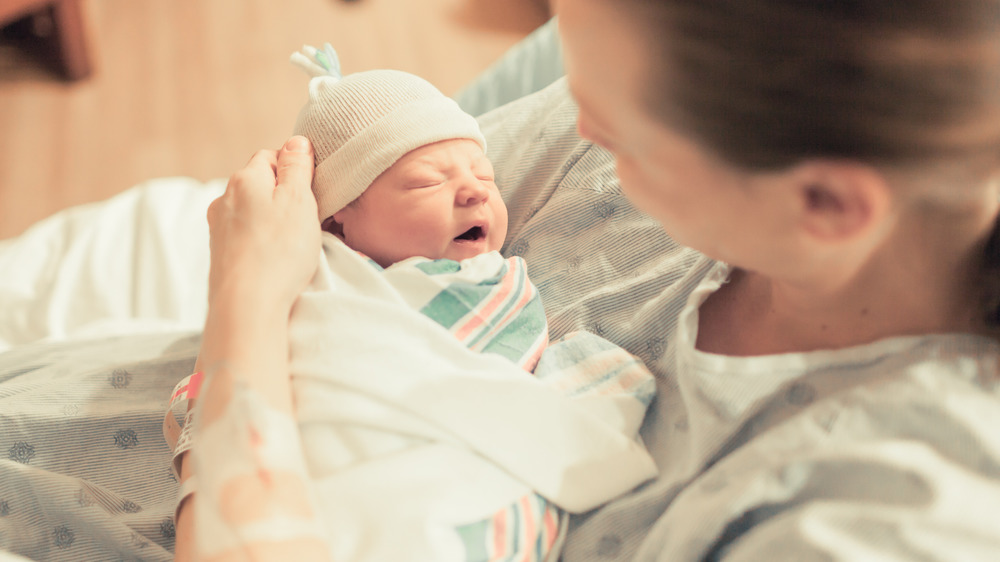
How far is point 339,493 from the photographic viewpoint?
679 millimetres

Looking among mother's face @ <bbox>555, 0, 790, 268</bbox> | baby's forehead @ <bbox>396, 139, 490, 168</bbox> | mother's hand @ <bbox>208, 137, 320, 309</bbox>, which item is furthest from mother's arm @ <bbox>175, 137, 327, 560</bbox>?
mother's face @ <bbox>555, 0, 790, 268</bbox>

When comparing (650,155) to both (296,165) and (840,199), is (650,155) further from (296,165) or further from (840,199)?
(296,165)

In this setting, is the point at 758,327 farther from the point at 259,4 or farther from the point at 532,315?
the point at 259,4

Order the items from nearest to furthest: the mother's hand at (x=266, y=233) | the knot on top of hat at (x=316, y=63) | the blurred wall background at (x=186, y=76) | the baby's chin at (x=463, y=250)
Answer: the mother's hand at (x=266, y=233), the baby's chin at (x=463, y=250), the knot on top of hat at (x=316, y=63), the blurred wall background at (x=186, y=76)

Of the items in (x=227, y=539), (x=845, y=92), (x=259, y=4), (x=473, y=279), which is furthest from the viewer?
(x=259, y=4)

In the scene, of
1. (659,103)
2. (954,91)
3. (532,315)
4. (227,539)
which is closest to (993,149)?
(954,91)

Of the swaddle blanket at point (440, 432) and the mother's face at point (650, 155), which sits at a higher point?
the mother's face at point (650, 155)

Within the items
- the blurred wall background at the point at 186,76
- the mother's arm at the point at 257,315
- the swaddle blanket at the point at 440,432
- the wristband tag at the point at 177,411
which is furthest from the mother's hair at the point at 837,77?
the blurred wall background at the point at 186,76

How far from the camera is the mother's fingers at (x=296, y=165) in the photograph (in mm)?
909

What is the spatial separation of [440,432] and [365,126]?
446 millimetres

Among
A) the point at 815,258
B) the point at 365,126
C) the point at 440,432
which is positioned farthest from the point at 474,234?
the point at 815,258

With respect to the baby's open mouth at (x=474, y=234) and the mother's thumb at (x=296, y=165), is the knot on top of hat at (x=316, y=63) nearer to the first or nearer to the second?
the mother's thumb at (x=296, y=165)

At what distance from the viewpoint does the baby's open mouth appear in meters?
1.00

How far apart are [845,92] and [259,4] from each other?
310 cm
